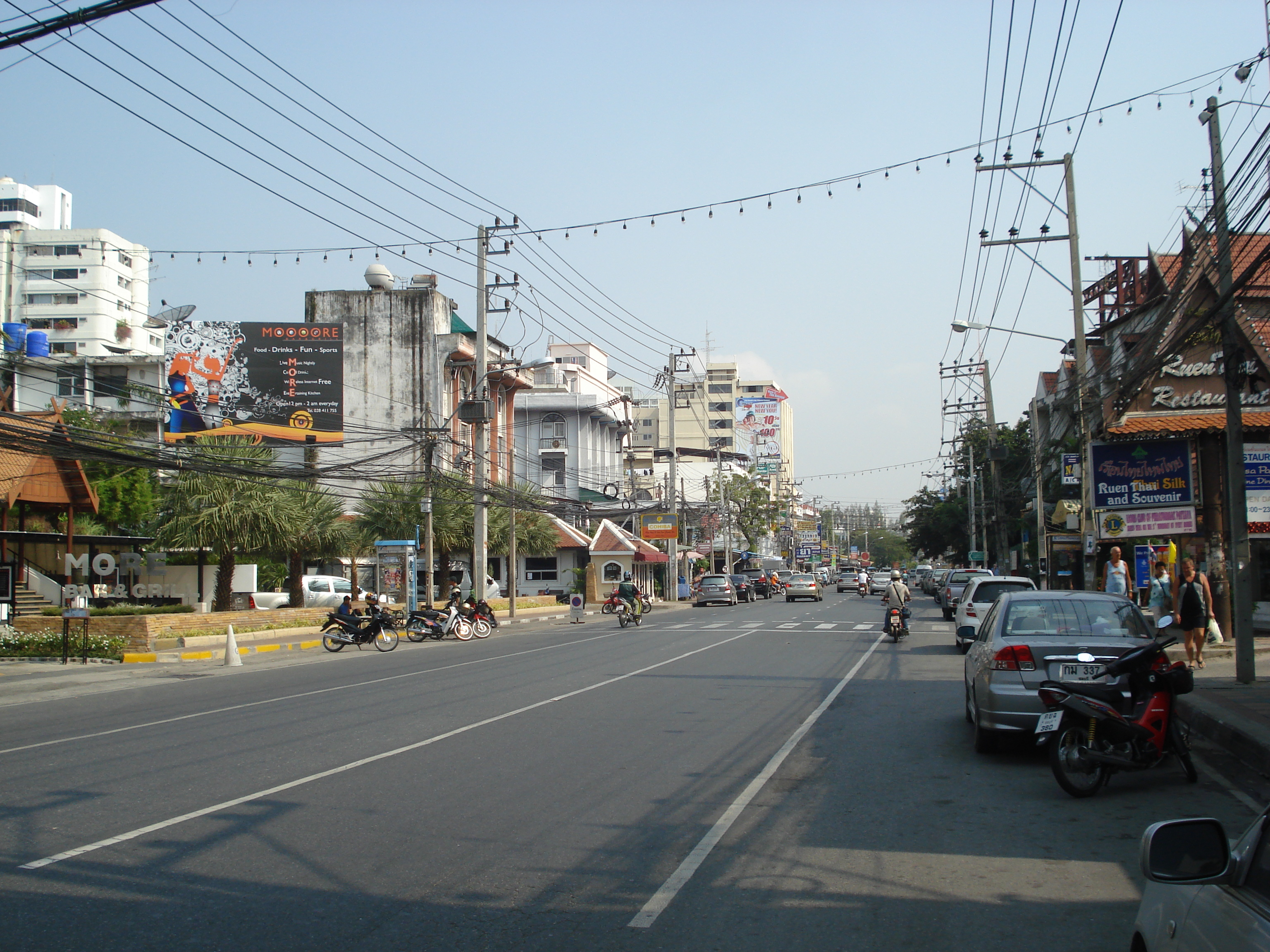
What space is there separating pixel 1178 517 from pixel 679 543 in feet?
182

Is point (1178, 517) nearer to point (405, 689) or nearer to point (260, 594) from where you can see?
point (405, 689)

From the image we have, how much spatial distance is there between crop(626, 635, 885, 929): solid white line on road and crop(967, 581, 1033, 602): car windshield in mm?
9770

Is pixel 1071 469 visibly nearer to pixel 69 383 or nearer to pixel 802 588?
pixel 802 588

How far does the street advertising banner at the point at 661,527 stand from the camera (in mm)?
56844

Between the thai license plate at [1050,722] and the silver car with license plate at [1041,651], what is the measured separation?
44.4 inches

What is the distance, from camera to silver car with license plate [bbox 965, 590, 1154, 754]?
934 cm

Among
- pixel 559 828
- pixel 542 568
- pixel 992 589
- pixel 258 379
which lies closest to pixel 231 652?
pixel 992 589

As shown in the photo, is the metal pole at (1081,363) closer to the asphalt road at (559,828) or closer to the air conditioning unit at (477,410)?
the asphalt road at (559,828)

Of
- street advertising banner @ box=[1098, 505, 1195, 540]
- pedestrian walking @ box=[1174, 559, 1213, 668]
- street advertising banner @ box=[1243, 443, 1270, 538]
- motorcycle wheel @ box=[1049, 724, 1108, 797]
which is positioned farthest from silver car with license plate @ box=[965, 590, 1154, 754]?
street advertising banner @ box=[1098, 505, 1195, 540]

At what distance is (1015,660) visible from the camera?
376 inches

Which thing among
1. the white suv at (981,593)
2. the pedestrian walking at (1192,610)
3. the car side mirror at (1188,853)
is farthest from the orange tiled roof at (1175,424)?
the car side mirror at (1188,853)

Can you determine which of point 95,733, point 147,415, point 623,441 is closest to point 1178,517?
point 95,733

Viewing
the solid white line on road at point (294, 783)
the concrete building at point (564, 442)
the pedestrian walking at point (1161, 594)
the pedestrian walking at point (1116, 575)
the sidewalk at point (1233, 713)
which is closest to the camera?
the solid white line on road at point (294, 783)

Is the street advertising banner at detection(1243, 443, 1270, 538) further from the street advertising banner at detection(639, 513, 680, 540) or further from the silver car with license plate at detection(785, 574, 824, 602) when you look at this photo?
the street advertising banner at detection(639, 513, 680, 540)
